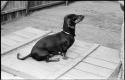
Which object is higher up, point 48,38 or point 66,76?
point 48,38

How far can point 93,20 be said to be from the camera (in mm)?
8312

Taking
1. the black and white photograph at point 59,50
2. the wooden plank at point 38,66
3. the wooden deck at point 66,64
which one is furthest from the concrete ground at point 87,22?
the wooden plank at point 38,66

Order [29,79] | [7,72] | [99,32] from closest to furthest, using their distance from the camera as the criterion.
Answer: [29,79] → [7,72] → [99,32]

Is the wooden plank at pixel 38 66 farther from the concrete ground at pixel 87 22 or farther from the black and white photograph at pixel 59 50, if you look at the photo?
the concrete ground at pixel 87 22

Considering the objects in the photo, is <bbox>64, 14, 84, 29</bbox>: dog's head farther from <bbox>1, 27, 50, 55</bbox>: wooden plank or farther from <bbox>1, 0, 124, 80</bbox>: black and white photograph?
<bbox>1, 27, 50, 55</bbox>: wooden plank

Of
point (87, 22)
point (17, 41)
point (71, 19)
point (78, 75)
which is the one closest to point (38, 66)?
point (78, 75)

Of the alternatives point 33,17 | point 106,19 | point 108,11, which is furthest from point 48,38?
point 108,11

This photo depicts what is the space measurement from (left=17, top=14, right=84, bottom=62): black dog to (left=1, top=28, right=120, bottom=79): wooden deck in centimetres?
13

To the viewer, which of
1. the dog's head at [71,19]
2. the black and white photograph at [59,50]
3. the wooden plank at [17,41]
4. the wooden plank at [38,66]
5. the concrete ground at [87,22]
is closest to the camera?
the wooden plank at [38,66]

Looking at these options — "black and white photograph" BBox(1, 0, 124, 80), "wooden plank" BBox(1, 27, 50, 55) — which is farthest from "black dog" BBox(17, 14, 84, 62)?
"wooden plank" BBox(1, 27, 50, 55)

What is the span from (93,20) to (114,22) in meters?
0.66

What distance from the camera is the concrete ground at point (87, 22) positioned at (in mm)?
6624

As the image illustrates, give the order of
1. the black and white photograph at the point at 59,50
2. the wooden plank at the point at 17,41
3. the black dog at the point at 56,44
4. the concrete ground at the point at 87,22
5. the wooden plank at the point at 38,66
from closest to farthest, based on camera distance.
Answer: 1. the wooden plank at the point at 38,66
2. the black and white photograph at the point at 59,50
3. the black dog at the point at 56,44
4. the wooden plank at the point at 17,41
5. the concrete ground at the point at 87,22

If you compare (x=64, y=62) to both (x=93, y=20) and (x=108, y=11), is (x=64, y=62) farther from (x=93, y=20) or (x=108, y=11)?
(x=108, y=11)
